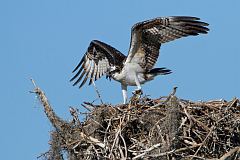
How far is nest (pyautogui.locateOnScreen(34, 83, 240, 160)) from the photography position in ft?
36.9

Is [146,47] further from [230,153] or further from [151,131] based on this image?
[230,153]

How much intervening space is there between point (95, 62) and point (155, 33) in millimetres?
2211

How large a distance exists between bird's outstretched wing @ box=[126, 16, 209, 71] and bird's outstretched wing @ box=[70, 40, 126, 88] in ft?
3.73

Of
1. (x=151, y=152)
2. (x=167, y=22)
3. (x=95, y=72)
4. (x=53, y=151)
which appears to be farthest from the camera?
(x=95, y=72)

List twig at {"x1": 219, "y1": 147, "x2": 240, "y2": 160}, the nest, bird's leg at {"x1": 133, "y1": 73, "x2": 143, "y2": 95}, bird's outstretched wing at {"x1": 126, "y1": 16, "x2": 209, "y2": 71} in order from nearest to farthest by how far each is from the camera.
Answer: twig at {"x1": 219, "y1": 147, "x2": 240, "y2": 160}, the nest, bird's leg at {"x1": 133, "y1": 73, "x2": 143, "y2": 95}, bird's outstretched wing at {"x1": 126, "y1": 16, "x2": 209, "y2": 71}

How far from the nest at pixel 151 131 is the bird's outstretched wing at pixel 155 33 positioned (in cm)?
197

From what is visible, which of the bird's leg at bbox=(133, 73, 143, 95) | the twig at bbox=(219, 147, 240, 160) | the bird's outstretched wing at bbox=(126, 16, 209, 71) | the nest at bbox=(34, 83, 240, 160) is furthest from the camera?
the bird's outstretched wing at bbox=(126, 16, 209, 71)

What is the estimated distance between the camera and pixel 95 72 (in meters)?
15.8

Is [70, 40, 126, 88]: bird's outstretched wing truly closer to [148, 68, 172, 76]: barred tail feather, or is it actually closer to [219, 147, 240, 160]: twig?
[148, 68, 172, 76]: barred tail feather

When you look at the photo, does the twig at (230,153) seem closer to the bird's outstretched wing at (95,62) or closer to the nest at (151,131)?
the nest at (151,131)

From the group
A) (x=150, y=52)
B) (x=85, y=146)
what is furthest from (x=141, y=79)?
(x=85, y=146)

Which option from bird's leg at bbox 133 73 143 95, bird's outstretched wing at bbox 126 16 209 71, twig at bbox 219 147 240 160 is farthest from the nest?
bird's outstretched wing at bbox 126 16 209 71

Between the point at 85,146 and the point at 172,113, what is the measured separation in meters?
1.53

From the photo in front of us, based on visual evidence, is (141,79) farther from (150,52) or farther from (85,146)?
(85,146)
